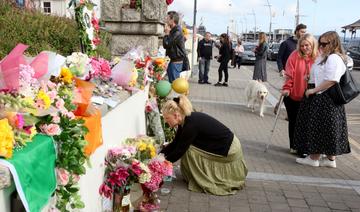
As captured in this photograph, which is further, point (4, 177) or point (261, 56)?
point (261, 56)

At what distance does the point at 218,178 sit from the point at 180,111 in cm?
89

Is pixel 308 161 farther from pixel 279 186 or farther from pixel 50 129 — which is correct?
pixel 50 129

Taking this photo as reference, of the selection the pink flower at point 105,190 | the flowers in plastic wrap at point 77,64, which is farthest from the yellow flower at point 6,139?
the pink flower at point 105,190

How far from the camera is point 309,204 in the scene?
14.5 feet

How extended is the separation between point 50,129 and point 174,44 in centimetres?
577

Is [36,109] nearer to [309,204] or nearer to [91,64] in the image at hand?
[91,64]

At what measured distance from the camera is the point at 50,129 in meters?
2.19

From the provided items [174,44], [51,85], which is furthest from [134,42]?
[51,85]

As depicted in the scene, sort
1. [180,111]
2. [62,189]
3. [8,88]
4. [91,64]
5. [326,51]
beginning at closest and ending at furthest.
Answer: [8,88], [62,189], [91,64], [180,111], [326,51]

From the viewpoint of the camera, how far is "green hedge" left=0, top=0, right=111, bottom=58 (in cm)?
441

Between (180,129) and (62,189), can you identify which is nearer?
(62,189)

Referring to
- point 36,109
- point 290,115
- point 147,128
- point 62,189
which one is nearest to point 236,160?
point 147,128

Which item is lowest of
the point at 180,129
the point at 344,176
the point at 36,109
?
the point at 344,176

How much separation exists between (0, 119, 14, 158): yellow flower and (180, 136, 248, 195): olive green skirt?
2930 millimetres
